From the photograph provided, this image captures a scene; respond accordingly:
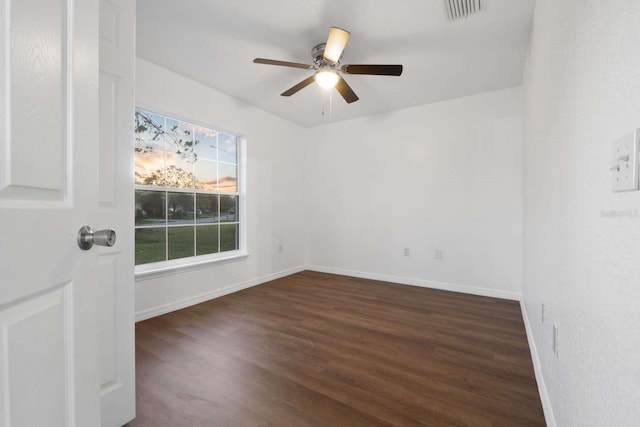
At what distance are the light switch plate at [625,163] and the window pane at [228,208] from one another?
360 centimetres

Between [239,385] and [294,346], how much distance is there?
558 millimetres

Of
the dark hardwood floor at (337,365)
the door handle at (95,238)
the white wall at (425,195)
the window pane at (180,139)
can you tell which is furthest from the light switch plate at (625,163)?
the window pane at (180,139)

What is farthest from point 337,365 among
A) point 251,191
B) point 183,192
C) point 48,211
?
point 251,191

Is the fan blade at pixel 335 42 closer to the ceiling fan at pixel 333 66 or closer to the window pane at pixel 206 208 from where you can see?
the ceiling fan at pixel 333 66

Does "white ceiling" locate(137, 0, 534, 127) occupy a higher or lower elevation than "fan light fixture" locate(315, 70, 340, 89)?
higher

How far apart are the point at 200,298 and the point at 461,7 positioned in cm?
377

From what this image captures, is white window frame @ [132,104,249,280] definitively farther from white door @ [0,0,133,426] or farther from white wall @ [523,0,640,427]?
white wall @ [523,0,640,427]

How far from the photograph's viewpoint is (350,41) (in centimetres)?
237

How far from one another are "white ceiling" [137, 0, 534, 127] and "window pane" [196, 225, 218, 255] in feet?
5.82

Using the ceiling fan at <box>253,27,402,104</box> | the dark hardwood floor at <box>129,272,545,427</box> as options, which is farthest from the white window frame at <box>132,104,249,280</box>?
the ceiling fan at <box>253,27,402,104</box>

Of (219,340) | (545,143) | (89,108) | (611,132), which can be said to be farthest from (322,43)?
(219,340)

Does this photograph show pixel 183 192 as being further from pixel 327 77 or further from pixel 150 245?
pixel 327 77

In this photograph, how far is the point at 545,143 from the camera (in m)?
1.54

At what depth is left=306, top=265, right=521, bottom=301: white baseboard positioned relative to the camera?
3275mm
